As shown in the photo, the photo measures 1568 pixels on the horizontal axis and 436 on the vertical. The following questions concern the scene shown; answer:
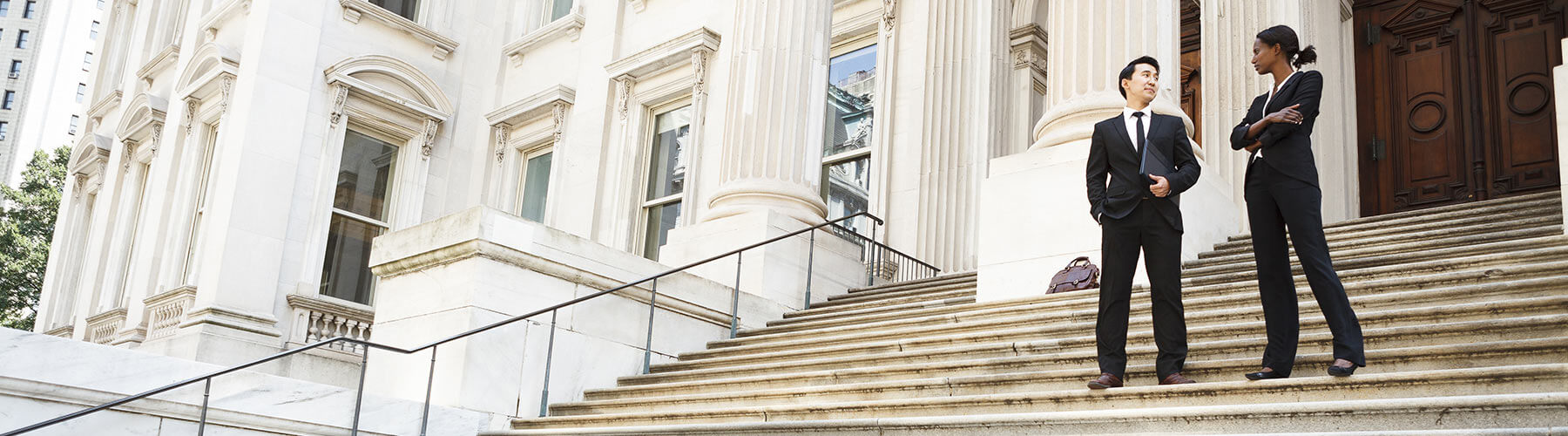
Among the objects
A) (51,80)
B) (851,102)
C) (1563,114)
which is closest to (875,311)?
(1563,114)

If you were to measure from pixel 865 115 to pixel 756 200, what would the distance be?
410 cm

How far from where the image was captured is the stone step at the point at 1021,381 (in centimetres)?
536

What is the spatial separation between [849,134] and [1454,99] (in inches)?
272

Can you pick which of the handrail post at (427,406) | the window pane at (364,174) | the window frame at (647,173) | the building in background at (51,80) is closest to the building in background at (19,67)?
the building in background at (51,80)

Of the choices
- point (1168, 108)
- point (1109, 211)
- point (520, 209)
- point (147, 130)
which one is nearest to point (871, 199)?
point (1168, 108)

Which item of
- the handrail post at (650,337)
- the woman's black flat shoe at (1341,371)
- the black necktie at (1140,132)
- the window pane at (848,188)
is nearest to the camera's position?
the woman's black flat shoe at (1341,371)

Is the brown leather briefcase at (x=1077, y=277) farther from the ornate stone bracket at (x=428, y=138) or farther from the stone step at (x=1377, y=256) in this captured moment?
the ornate stone bracket at (x=428, y=138)

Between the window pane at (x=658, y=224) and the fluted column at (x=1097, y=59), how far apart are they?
842 cm

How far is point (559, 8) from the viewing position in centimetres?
2131

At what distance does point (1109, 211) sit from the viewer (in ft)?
19.0

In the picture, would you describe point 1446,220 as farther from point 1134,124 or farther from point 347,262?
point 347,262

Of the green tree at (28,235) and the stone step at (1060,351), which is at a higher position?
the green tree at (28,235)

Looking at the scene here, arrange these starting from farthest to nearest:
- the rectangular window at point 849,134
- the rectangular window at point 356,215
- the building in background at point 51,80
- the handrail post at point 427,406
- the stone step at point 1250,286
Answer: the building in background at point 51,80 < the rectangular window at point 356,215 < the rectangular window at point 849,134 < the handrail post at point 427,406 < the stone step at point 1250,286

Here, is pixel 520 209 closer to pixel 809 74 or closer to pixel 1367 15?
pixel 809 74
